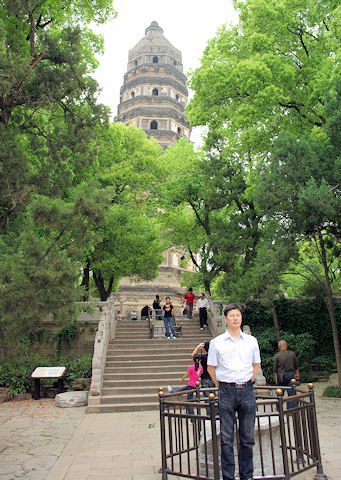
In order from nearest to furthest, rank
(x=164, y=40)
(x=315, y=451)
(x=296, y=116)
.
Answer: (x=315, y=451) < (x=296, y=116) < (x=164, y=40)

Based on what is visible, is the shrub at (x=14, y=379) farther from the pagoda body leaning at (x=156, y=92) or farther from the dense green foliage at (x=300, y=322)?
the pagoda body leaning at (x=156, y=92)

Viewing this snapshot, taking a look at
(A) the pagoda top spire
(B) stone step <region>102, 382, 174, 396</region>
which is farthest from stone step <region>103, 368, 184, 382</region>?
(A) the pagoda top spire

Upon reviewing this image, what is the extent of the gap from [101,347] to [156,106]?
32.5 meters

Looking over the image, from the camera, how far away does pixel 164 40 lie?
47.6 metres

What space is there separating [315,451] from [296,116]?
44.2 ft

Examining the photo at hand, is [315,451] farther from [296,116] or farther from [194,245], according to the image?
[194,245]

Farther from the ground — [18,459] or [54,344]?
[54,344]

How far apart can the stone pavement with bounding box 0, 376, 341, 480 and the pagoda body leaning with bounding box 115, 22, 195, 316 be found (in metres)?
21.5

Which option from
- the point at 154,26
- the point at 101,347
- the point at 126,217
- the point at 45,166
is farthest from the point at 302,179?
the point at 154,26

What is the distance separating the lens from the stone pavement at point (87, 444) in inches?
228

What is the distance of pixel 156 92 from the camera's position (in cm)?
4350

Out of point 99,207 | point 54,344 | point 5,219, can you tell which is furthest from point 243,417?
point 54,344

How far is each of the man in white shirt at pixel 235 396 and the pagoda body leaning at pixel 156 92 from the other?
35.6 meters

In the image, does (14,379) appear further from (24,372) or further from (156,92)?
(156,92)
